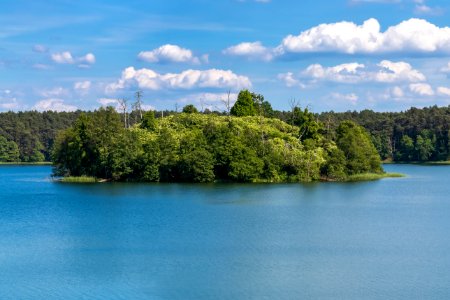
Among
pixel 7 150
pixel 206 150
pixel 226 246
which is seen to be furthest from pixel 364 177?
pixel 7 150

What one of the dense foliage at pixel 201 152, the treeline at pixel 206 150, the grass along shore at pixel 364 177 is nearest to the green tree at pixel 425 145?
the grass along shore at pixel 364 177

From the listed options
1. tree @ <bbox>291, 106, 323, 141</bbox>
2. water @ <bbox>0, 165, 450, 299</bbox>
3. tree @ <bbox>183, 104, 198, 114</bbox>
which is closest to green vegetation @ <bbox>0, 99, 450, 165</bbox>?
tree @ <bbox>183, 104, 198, 114</bbox>

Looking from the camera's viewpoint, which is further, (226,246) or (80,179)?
(80,179)

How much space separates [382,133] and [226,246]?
136964mm

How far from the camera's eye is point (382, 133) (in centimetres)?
16700

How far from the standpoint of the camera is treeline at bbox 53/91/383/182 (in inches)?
3231

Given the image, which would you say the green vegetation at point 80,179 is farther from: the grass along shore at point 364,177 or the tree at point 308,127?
the grass along shore at point 364,177

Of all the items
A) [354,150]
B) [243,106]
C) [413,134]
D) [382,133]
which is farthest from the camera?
[382,133]

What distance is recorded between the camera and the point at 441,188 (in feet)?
246

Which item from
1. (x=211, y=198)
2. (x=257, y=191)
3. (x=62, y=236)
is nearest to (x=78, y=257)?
(x=62, y=236)

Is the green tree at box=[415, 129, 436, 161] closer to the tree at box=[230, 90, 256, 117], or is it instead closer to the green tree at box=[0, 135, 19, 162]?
the tree at box=[230, 90, 256, 117]

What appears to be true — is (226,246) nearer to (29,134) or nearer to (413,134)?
(413,134)

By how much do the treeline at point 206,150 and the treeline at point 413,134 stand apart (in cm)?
5957

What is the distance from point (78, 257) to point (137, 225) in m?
11.3
